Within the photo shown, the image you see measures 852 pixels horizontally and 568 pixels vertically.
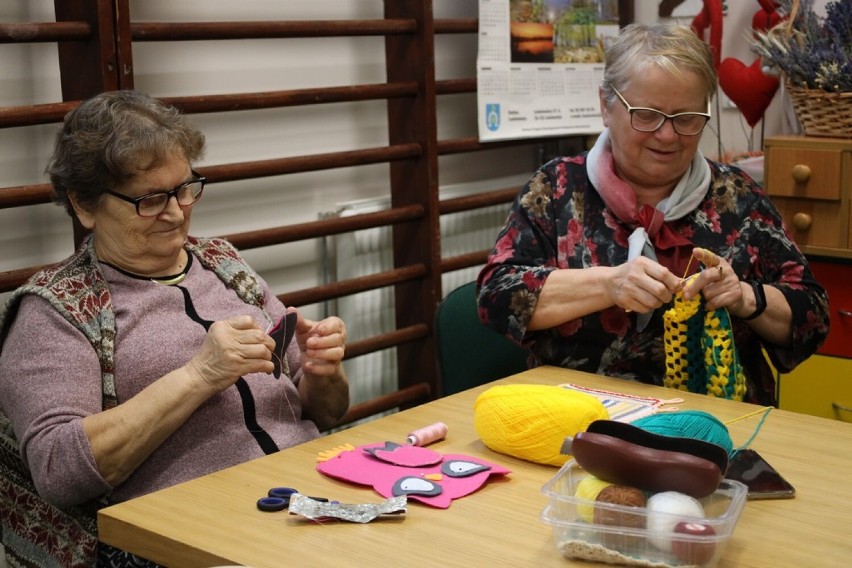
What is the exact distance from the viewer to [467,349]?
229cm

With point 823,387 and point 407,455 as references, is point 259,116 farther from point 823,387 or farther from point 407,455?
point 823,387

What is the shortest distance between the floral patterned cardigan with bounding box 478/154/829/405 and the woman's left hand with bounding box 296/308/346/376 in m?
0.34

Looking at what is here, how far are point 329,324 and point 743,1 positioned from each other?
2.39 meters

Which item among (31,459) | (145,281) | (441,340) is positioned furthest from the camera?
(441,340)

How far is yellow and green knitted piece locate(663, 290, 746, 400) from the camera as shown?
1.92m

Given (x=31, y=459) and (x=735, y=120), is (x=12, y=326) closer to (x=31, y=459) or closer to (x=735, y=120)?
(x=31, y=459)

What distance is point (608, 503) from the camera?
123 cm

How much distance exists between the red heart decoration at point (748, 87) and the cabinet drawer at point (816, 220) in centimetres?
36

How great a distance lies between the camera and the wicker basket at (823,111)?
3.03 metres

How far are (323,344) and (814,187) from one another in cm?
182

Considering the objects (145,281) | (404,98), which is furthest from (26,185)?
(404,98)

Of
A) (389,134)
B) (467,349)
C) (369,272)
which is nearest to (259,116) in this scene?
(389,134)

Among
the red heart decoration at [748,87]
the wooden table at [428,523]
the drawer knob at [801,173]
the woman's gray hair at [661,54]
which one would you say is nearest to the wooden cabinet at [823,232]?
the drawer knob at [801,173]

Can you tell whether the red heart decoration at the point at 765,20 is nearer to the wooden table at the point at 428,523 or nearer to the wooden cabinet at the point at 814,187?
the wooden cabinet at the point at 814,187
